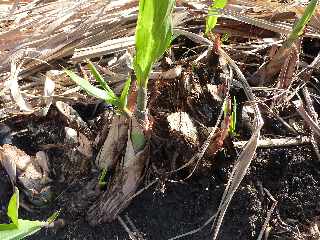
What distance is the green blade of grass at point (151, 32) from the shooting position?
0.92m

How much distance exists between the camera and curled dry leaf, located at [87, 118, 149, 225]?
1158 mm

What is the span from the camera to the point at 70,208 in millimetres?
1197

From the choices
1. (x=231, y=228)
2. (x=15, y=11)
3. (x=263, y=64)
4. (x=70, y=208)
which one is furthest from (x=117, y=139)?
(x=15, y=11)

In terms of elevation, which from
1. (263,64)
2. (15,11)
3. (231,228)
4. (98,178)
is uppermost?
(15,11)

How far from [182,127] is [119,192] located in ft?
0.66

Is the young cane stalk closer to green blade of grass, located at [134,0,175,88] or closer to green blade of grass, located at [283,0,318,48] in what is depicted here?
green blade of grass, located at [134,0,175,88]

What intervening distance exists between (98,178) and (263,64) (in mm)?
498

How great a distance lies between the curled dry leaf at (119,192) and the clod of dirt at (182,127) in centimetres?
8

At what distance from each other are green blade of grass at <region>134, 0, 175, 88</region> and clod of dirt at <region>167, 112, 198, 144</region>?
17 centimetres

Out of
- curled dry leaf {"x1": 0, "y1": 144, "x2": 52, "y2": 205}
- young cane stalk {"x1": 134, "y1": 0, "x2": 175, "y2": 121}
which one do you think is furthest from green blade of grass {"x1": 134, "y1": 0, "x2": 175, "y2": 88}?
curled dry leaf {"x1": 0, "y1": 144, "x2": 52, "y2": 205}

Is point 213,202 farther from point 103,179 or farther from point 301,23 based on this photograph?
point 301,23

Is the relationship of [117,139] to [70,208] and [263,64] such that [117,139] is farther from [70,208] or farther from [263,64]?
[263,64]

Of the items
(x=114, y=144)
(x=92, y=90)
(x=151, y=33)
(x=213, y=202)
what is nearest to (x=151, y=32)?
(x=151, y=33)

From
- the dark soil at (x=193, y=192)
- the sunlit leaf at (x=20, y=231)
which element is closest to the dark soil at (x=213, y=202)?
the dark soil at (x=193, y=192)
